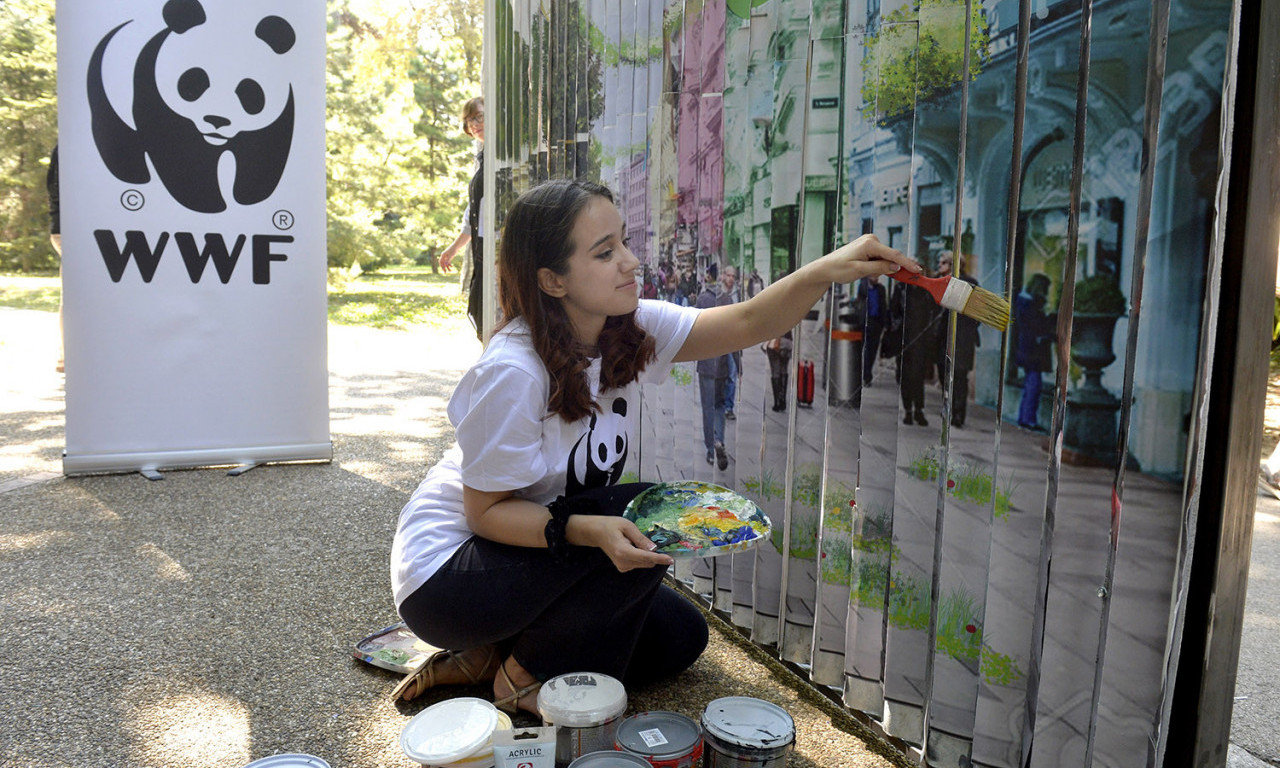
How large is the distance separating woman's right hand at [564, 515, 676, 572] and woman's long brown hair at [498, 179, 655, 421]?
272mm

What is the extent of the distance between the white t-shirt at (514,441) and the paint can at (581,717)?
42 cm

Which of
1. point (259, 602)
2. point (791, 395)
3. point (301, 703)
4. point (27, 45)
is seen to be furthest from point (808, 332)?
point (27, 45)

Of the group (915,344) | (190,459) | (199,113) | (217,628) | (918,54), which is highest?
(199,113)

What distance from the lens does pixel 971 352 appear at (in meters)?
1.63

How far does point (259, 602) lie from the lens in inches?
A: 103

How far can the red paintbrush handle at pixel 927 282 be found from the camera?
1607 mm

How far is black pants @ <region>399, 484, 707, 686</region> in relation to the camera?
191cm

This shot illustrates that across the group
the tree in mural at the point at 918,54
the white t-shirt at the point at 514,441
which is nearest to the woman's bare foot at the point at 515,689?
the white t-shirt at the point at 514,441

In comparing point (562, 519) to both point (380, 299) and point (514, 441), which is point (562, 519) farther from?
point (380, 299)

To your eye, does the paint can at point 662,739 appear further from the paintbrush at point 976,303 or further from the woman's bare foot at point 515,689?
the paintbrush at point 976,303

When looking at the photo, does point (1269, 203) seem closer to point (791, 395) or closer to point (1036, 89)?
point (1036, 89)

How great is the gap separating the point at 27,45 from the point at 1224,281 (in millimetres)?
18101

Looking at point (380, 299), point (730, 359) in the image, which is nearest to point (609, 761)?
point (730, 359)

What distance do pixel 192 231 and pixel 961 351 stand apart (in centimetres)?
339
